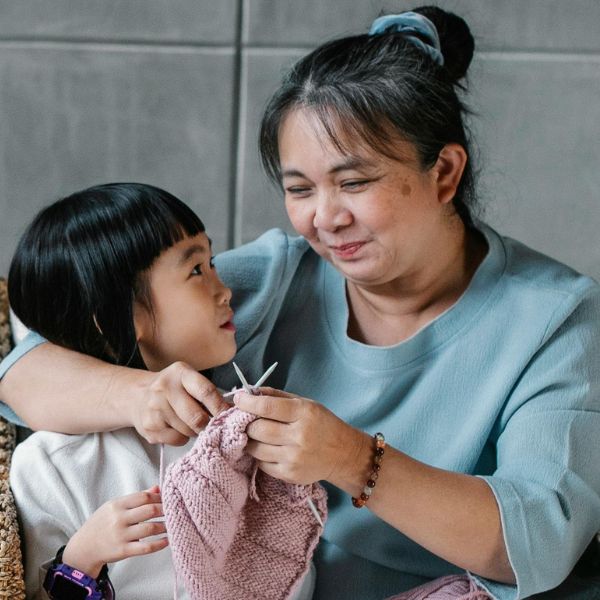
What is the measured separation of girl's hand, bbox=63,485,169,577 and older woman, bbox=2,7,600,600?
0.09 m

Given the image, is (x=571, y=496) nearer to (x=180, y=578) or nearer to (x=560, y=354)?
(x=560, y=354)

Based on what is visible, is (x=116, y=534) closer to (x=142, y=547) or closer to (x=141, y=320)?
(x=142, y=547)

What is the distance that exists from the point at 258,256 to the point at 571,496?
0.62 meters

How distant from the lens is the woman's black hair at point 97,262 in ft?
4.43

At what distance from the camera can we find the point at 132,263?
4.44 ft

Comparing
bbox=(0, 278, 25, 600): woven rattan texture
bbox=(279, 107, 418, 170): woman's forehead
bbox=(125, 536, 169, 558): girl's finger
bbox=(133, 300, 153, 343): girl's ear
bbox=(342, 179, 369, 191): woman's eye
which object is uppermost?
bbox=(279, 107, 418, 170): woman's forehead

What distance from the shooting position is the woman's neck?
1.43 meters

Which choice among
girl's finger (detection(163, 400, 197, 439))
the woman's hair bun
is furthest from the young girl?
the woman's hair bun

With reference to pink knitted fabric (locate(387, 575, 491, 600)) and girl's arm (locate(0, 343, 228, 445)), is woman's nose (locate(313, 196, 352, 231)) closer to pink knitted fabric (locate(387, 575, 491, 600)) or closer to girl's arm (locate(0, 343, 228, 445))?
girl's arm (locate(0, 343, 228, 445))

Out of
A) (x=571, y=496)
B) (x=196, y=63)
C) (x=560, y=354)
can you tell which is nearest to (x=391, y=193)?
(x=560, y=354)

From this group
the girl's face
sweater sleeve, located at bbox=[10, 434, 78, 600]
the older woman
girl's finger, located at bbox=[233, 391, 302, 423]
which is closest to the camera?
girl's finger, located at bbox=[233, 391, 302, 423]

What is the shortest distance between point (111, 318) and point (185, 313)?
0.10 meters

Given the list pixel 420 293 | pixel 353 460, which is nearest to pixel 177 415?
pixel 353 460

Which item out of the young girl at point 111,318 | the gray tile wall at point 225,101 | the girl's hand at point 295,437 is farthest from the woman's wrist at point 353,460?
the gray tile wall at point 225,101
